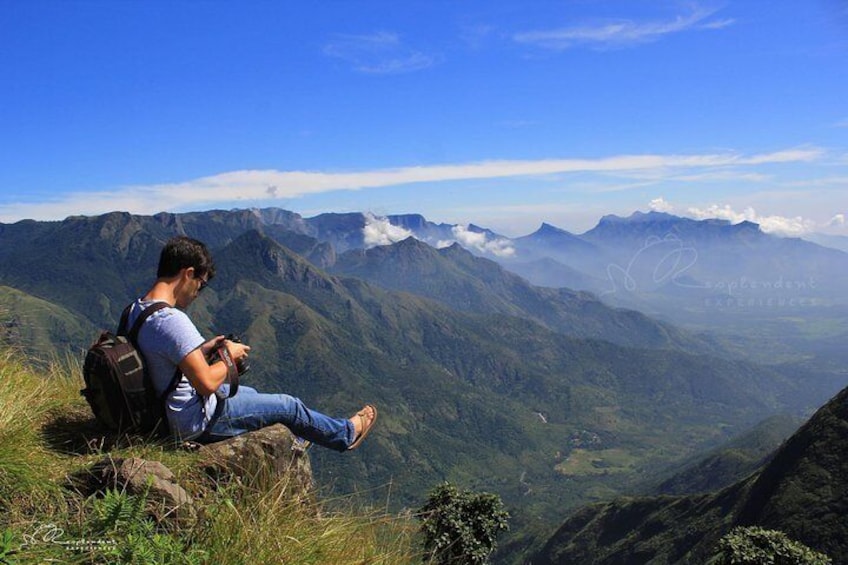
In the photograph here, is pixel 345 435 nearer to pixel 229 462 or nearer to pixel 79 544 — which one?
pixel 229 462

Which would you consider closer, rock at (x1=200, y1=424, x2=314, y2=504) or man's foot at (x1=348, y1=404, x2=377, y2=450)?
rock at (x1=200, y1=424, x2=314, y2=504)

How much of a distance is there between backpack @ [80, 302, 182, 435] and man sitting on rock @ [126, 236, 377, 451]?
9 centimetres

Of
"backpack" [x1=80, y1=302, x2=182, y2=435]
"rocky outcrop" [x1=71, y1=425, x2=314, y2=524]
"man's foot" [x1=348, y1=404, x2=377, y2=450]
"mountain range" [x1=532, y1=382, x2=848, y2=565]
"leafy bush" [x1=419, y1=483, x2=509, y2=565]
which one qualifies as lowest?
"mountain range" [x1=532, y1=382, x2=848, y2=565]

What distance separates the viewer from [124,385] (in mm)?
6434

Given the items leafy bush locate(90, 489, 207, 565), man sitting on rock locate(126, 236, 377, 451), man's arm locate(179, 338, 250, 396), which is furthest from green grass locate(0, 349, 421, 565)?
man's arm locate(179, 338, 250, 396)

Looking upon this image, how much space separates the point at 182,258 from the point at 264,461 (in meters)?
2.86

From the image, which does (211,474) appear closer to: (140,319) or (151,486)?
(151,486)

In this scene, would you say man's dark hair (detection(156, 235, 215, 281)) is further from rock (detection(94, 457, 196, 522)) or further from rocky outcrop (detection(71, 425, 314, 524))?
rock (detection(94, 457, 196, 522))

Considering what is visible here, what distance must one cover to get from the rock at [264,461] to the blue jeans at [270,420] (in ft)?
0.49

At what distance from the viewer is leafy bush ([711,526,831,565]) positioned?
83.4 ft

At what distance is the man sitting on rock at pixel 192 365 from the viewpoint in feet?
21.5

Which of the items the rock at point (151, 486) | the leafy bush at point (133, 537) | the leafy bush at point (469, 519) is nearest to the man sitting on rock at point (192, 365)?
the rock at point (151, 486)

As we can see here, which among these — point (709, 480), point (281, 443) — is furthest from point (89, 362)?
point (709, 480)

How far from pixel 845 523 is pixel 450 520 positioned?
77.0m
